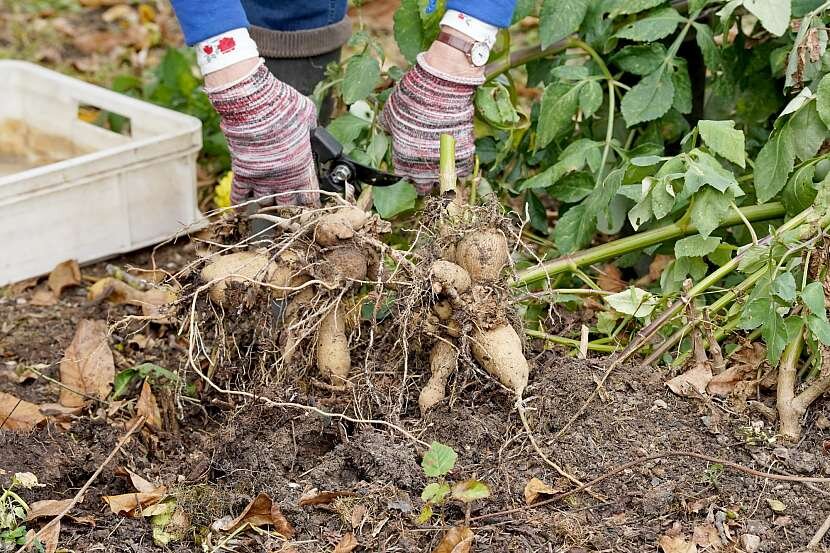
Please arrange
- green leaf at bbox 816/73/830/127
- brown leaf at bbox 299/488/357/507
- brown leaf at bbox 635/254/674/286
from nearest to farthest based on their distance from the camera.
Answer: brown leaf at bbox 299/488/357/507
green leaf at bbox 816/73/830/127
brown leaf at bbox 635/254/674/286

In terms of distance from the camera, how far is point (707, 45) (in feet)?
6.36

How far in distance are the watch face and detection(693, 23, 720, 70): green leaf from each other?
441 mm

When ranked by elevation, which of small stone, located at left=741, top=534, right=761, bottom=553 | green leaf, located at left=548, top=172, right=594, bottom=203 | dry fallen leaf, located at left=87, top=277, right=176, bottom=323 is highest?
green leaf, located at left=548, top=172, right=594, bottom=203

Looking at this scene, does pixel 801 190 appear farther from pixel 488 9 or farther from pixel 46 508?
pixel 46 508

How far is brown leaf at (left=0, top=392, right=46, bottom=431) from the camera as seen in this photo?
173 cm

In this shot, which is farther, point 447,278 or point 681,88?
point 681,88

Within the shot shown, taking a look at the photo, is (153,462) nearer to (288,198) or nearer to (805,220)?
(288,198)

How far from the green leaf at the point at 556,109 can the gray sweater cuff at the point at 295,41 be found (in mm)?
562

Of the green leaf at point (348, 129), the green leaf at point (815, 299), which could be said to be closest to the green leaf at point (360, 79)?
the green leaf at point (348, 129)

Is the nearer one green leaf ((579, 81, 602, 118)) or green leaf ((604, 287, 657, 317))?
green leaf ((604, 287, 657, 317))

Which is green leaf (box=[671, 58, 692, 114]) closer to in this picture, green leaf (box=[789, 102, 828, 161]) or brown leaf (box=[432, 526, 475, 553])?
green leaf (box=[789, 102, 828, 161])

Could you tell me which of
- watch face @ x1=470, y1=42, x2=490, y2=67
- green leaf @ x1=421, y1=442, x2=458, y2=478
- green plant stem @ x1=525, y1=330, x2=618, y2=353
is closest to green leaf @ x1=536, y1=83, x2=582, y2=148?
watch face @ x1=470, y1=42, x2=490, y2=67

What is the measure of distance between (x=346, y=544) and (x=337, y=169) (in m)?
0.68

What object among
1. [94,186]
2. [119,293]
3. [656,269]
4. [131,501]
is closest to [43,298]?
[119,293]
